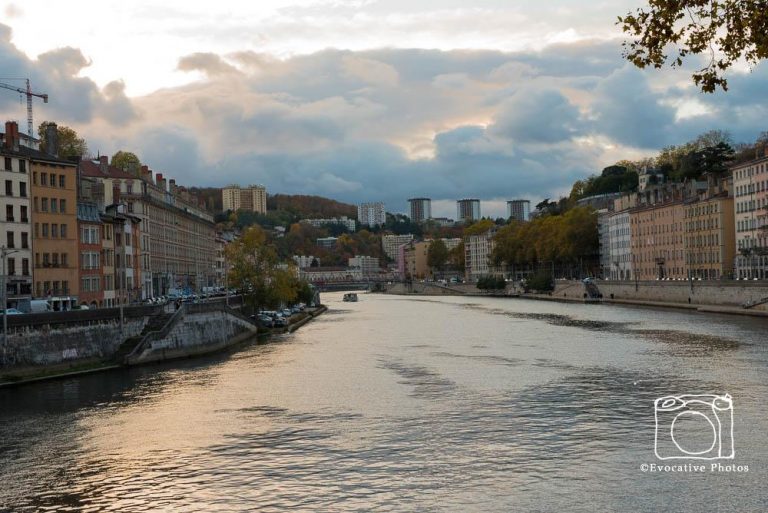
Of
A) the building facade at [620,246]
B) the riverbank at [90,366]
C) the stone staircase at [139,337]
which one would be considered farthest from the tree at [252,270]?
the building facade at [620,246]

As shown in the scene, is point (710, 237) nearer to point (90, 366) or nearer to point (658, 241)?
point (658, 241)

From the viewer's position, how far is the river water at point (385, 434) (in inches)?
1084

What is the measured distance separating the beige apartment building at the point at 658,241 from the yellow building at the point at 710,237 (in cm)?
263

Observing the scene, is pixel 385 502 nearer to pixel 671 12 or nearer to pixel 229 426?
pixel 229 426

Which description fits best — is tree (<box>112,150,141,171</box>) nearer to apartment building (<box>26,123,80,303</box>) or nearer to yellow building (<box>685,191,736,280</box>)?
apartment building (<box>26,123,80,303</box>)

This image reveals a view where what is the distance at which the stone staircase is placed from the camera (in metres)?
61.2

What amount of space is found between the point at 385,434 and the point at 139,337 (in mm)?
32611

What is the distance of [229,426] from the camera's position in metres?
38.8

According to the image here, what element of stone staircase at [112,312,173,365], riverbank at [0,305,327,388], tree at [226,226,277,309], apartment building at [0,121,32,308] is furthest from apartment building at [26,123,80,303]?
tree at [226,226,277,309]

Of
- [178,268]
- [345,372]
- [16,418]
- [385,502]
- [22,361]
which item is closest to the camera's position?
[385,502]

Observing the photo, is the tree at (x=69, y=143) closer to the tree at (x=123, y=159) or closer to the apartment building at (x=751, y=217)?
the tree at (x=123, y=159)

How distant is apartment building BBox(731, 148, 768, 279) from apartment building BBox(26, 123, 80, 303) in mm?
85481

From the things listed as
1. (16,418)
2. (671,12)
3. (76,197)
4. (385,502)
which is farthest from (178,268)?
(671,12)

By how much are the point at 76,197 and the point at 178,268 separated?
47543 mm
